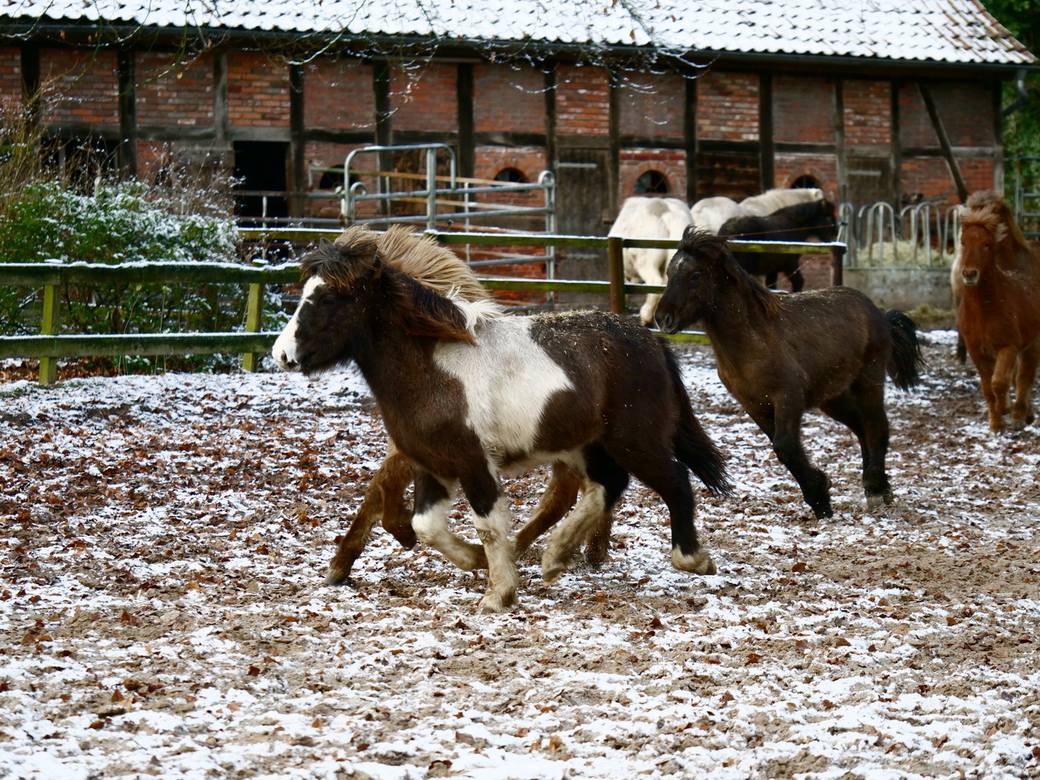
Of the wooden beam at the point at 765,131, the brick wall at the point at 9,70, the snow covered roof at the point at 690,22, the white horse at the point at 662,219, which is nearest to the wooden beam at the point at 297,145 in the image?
the snow covered roof at the point at 690,22

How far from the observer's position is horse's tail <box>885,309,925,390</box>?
28.7 ft

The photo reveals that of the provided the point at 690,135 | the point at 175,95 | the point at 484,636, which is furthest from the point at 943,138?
the point at 484,636

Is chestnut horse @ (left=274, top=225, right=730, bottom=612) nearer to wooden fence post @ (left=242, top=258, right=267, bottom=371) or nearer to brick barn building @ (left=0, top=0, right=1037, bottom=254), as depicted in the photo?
wooden fence post @ (left=242, top=258, right=267, bottom=371)

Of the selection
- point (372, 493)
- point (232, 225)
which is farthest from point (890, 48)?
point (372, 493)

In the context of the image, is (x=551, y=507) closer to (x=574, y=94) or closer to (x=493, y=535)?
(x=493, y=535)

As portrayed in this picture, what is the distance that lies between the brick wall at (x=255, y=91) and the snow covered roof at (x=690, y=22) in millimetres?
694

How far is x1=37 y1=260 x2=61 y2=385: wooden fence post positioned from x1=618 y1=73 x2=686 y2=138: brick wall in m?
11.4

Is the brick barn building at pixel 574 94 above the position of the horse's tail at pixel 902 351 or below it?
above

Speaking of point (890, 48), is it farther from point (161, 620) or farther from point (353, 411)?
point (161, 620)

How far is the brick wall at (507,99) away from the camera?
1912cm

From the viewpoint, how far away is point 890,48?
20.9 metres

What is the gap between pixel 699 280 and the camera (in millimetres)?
7719

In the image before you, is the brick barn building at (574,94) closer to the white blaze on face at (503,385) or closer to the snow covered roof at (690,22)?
the snow covered roof at (690,22)

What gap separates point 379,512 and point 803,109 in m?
17.0
